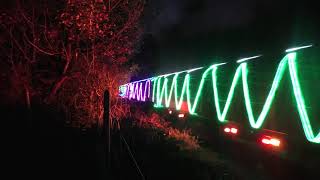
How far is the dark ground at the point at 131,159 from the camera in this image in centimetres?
909

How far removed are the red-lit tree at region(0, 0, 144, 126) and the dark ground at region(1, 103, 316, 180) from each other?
1323mm

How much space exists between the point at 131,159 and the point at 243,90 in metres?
3.43

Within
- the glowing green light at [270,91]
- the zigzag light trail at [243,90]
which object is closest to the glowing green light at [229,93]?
the zigzag light trail at [243,90]

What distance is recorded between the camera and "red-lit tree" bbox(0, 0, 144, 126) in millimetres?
13500

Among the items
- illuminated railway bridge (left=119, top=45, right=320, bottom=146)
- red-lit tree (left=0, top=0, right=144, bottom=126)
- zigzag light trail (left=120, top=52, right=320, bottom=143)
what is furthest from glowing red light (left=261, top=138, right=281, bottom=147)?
red-lit tree (left=0, top=0, right=144, bottom=126)

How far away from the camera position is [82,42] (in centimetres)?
1616

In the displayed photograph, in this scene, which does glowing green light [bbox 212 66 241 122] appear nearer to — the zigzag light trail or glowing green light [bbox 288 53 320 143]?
the zigzag light trail

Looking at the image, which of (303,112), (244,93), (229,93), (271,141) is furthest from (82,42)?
(303,112)

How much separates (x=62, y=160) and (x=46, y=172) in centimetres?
151

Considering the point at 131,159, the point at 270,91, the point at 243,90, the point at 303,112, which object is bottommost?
the point at 131,159

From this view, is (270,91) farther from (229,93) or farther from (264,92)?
(229,93)

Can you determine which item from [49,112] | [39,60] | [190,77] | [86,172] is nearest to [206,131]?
[190,77]

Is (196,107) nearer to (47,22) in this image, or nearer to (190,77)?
(190,77)

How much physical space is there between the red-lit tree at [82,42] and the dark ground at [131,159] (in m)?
1.32
